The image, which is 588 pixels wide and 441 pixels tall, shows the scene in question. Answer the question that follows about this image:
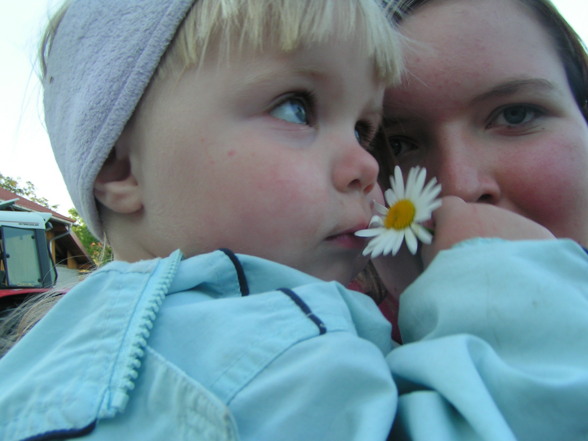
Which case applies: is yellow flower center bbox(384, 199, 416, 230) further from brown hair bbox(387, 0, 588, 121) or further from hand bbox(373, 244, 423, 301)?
brown hair bbox(387, 0, 588, 121)

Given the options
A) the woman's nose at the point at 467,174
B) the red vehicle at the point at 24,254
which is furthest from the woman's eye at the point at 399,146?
the red vehicle at the point at 24,254

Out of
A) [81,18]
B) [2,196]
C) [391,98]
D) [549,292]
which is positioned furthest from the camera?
[2,196]

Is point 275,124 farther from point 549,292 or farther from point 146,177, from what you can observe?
point 549,292

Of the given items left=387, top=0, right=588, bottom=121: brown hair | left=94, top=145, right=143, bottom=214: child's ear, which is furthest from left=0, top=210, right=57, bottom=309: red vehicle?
left=387, top=0, right=588, bottom=121: brown hair

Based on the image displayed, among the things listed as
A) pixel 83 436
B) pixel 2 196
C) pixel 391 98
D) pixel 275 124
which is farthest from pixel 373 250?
pixel 2 196

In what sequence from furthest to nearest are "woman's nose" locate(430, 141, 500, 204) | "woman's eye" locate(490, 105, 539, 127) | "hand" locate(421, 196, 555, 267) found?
"woman's eye" locate(490, 105, 539, 127), "woman's nose" locate(430, 141, 500, 204), "hand" locate(421, 196, 555, 267)

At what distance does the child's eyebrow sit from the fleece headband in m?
0.87

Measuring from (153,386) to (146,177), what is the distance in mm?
569

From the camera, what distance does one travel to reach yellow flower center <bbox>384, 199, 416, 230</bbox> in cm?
124

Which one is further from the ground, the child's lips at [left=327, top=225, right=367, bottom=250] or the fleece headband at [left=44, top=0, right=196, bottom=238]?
the fleece headband at [left=44, top=0, right=196, bottom=238]

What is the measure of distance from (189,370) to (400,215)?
0.69 metres

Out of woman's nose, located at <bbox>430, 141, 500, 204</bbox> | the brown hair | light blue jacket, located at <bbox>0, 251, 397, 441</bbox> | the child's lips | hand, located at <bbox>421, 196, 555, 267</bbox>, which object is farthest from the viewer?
the brown hair

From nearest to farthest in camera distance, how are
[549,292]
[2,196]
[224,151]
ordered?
1. [549,292]
2. [224,151]
3. [2,196]

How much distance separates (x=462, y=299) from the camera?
2.94 feet
